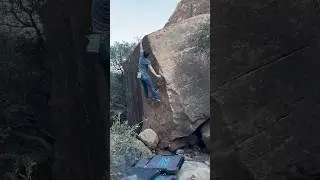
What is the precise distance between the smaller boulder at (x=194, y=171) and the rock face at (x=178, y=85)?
4.87 ft

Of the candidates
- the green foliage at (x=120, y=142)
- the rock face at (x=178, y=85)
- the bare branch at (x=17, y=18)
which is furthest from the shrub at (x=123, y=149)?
the bare branch at (x=17, y=18)

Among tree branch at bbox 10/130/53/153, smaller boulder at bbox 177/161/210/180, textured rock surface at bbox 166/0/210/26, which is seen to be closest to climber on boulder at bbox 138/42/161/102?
textured rock surface at bbox 166/0/210/26

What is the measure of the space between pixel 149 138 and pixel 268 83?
21.4 feet

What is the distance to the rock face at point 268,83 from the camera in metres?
2.34

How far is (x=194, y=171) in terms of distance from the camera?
22.8 feet

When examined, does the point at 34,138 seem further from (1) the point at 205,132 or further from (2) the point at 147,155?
(1) the point at 205,132

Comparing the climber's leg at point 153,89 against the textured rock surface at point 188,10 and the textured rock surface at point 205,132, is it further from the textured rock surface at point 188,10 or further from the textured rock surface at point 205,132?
the textured rock surface at point 188,10

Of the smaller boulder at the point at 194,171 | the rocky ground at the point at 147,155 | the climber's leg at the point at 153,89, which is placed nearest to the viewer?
the rocky ground at the point at 147,155

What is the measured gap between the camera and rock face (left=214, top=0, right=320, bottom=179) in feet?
7.66

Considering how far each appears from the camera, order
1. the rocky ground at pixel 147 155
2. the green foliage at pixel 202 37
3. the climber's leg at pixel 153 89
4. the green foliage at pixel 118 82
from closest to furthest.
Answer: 1. the rocky ground at pixel 147 155
2. the climber's leg at pixel 153 89
3. the green foliage at pixel 202 37
4. the green foliage at pixel 118 82

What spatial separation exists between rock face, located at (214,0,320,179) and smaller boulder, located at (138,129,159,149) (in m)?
6.35

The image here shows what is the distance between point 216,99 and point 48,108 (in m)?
0.93

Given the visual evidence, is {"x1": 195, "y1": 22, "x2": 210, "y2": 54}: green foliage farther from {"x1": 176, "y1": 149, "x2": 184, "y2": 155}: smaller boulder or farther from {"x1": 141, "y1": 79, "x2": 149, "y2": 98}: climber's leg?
{"x1": 176, "y1": 149, "x2": 184, "y2": 155}: smaller boulder

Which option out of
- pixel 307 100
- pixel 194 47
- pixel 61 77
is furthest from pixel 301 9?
pixel 194 47
